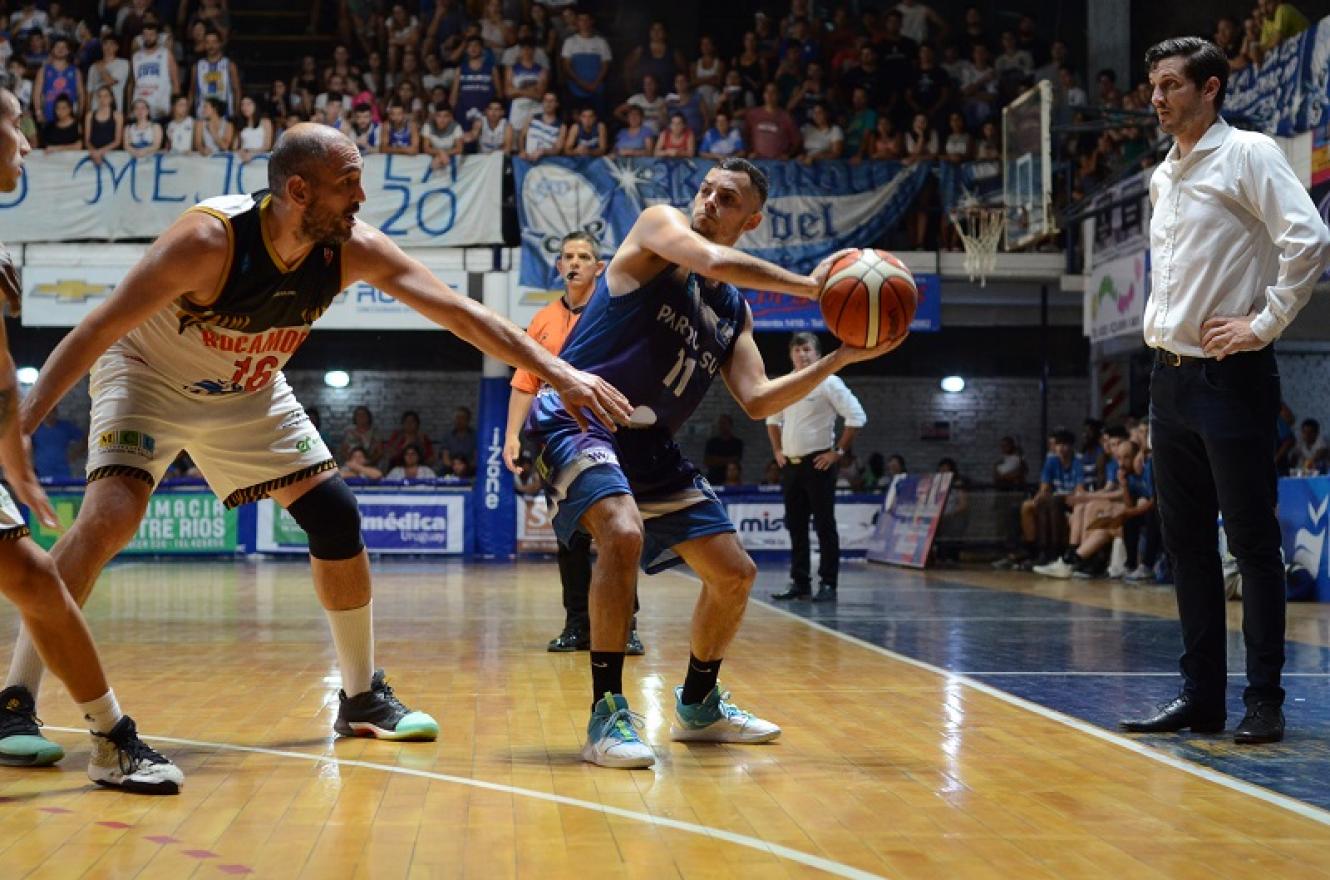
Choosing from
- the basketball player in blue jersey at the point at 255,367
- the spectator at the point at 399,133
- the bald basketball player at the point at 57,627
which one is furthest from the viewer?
the spectator at the point at 399,133

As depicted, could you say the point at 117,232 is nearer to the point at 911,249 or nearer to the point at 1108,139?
the point at 911,249

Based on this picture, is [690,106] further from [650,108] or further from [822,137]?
[822,137]

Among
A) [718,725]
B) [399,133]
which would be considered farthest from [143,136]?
[718,725]

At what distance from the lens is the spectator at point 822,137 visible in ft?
57.1

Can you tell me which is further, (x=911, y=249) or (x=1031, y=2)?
(x=1031, y=2)

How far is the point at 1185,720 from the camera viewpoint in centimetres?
465

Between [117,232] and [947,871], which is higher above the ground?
[117,232]

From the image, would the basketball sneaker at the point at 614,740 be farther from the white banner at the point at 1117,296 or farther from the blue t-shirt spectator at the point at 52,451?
the blue t-shirt spectator at the point at 52,451

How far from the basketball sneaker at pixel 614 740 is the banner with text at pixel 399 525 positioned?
13123 mm

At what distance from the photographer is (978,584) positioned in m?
13.1

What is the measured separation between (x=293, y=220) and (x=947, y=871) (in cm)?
239

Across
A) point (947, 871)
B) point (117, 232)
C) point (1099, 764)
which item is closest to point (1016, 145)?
point (117, 232)

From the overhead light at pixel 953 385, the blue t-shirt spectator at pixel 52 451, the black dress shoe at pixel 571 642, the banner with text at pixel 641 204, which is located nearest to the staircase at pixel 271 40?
the banner with text at pixel 641 204

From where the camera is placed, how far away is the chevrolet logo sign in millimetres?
16703
